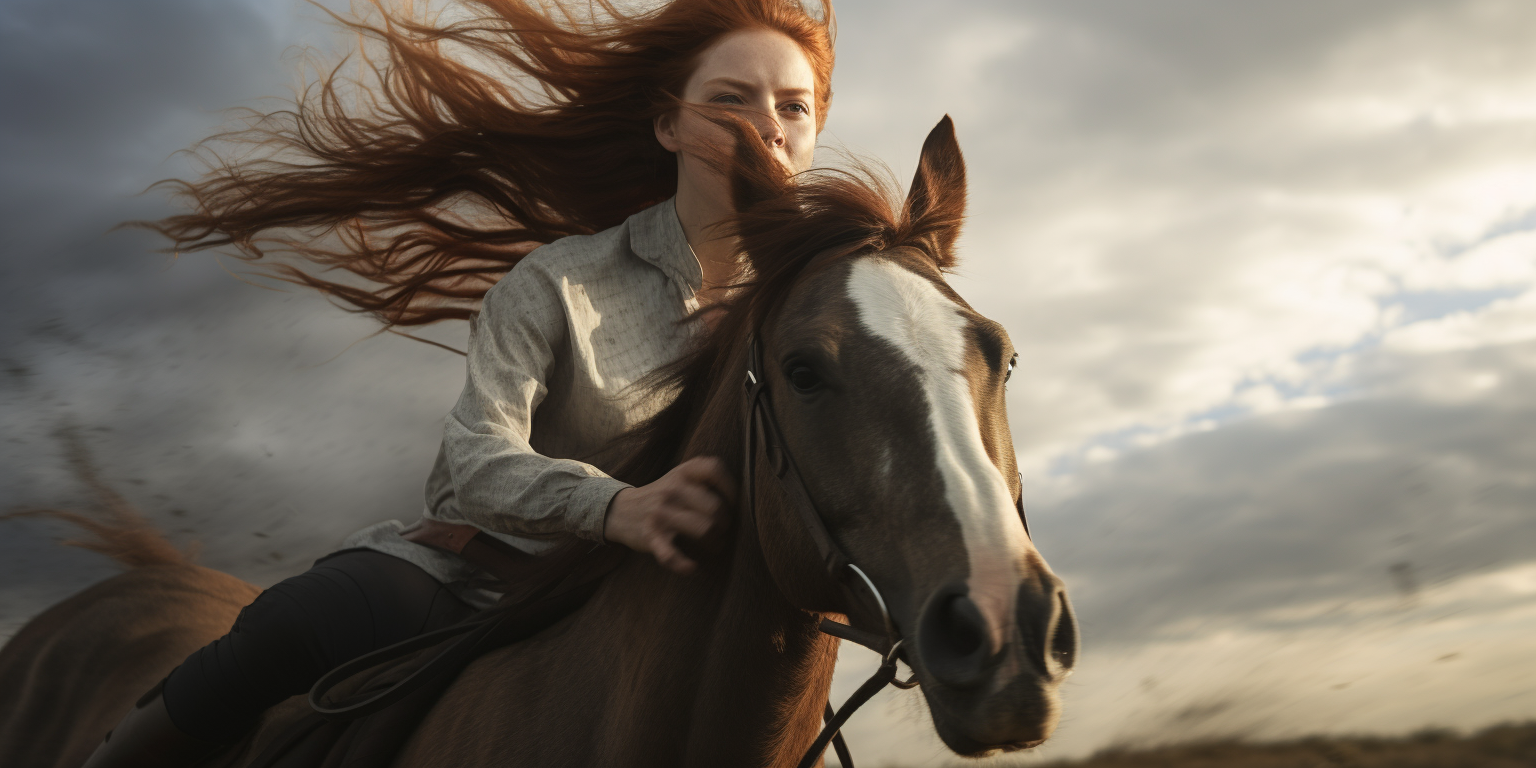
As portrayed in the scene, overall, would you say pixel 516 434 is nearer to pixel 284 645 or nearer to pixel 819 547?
pixel 284 645

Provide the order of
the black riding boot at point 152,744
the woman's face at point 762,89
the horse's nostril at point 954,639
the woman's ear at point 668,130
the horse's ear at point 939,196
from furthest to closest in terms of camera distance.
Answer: the woman's ear at point 668,130, the woman's face at point 762,89, the black riding boot at point 152,744, the horse's ear at point 939,196, the horse's nostril at point 954,639

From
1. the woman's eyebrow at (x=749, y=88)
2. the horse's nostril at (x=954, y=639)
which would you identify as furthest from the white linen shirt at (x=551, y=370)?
the horse's nostril at (x=954, y=639)

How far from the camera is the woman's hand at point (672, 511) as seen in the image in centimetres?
167

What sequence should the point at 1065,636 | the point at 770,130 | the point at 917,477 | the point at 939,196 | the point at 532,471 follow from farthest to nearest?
the point at 770,130
the point at 939,196
the point at 532,471
the point at 917,477
the point at 1065,636

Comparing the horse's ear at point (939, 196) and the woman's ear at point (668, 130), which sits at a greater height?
the woman's ear at point (668, 130)

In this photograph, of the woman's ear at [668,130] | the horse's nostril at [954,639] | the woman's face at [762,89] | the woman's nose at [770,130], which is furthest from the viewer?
the woman's ear at [668,130]

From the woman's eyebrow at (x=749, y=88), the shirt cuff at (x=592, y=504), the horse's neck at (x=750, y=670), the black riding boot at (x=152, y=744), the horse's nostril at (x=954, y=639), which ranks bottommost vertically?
the black riding boot at (x=152, y=744)

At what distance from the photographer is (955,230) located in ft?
6.94

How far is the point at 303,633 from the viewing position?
2271 millimetres

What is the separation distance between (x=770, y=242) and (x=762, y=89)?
3.68ft

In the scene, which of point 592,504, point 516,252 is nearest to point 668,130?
point 516,252

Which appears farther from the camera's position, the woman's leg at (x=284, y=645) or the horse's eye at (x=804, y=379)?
the woman's leg at (x=284, y=645)

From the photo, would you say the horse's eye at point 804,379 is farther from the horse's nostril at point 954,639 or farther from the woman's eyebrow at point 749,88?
the woman's eyebrow at point 749,88

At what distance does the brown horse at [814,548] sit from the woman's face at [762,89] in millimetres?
740
